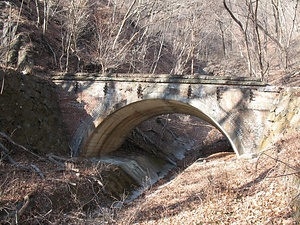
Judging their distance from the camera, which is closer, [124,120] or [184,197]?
[184,197]

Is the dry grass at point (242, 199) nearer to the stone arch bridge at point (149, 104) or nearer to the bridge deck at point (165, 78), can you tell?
the stone arch bridge at point (149, 104)

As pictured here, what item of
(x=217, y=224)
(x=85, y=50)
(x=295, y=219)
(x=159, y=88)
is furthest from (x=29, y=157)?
(x=85, y=50)

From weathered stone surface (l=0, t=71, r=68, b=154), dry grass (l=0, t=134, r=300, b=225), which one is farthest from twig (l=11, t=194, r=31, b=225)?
weathered stone surface (l=0, t=71, r=68, b=154)

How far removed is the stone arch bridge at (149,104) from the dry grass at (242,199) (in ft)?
5.76

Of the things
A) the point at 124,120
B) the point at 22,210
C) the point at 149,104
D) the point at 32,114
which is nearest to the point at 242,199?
the point at 22,210

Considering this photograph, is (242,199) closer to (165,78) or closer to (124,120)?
(165,78)

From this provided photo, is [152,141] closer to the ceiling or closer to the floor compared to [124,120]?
closer to the floor

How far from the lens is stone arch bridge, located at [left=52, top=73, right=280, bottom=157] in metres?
10.2

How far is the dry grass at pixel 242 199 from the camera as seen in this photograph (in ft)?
18.2

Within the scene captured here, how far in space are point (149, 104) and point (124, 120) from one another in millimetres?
1769

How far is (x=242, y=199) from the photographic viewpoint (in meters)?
6.57

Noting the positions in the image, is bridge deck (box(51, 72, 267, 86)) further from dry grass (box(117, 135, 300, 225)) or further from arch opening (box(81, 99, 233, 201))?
dry grass (box(117, 135, 300, 225))

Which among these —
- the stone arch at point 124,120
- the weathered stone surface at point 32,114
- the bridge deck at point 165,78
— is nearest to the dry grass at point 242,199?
the bridge deck at point 165,78

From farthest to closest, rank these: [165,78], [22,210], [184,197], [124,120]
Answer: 1. [124,120]
2. [165,78]
3. [184,197]
4. [22,210]
